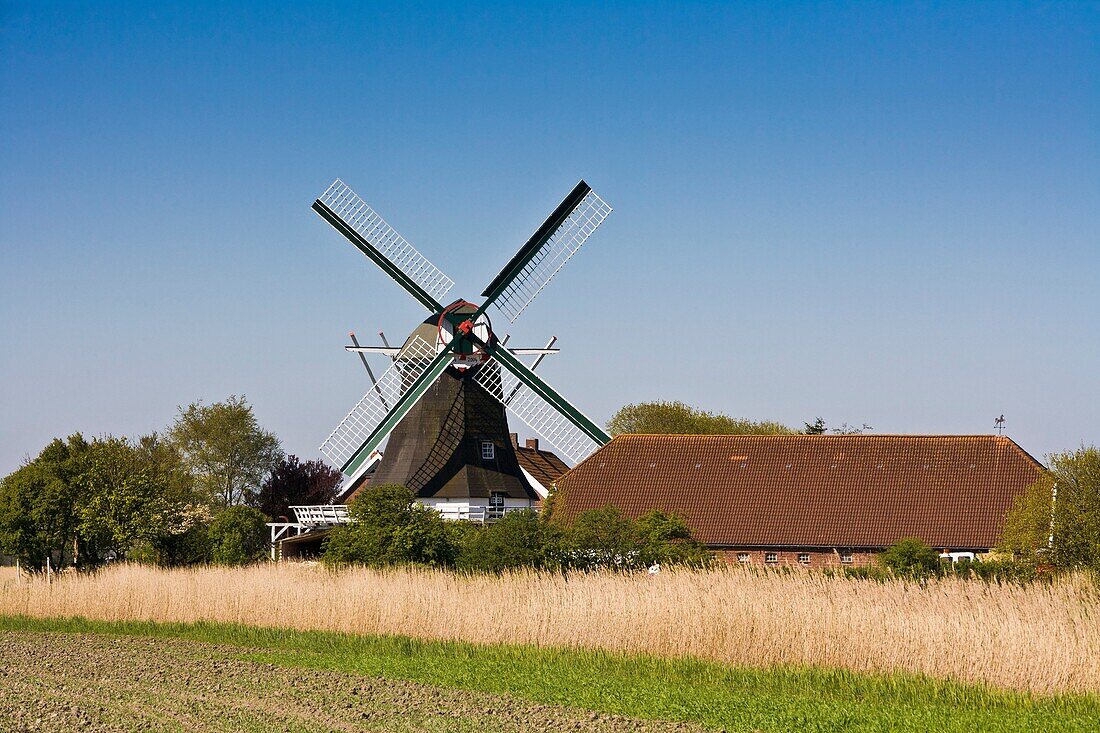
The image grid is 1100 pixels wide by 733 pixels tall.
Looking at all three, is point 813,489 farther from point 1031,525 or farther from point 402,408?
point 402,408

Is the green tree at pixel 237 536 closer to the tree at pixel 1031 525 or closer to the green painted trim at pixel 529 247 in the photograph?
the green painted trim at pixel 529 247

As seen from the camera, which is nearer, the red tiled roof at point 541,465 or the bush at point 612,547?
the bush at point 612,547

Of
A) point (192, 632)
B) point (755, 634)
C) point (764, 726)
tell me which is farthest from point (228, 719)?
point (192, 632)

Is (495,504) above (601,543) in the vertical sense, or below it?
above

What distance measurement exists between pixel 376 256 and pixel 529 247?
15.3ft

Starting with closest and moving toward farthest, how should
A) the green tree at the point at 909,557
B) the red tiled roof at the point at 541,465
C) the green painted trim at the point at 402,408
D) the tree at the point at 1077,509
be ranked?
the tree at the point at 1077,509
the green tree at the point at 909,557
the green painted trim at the point at 402,408
the red tiled roof at the point at 541,465

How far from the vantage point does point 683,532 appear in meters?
28.2

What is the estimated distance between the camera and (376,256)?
129ft

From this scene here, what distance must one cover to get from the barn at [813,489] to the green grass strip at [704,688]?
14840 mm

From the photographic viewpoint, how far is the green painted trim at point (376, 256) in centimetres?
3888

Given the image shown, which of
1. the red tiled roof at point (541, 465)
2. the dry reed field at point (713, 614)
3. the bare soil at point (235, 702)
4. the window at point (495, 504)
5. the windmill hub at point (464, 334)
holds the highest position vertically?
the windmill hub at point (464, 334)

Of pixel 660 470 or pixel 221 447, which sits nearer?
pixel 660 470

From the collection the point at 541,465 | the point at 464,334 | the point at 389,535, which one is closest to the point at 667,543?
the point at 389,535

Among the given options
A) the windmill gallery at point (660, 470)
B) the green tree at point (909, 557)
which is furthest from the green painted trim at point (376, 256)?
the green tree at point (909, 557)
